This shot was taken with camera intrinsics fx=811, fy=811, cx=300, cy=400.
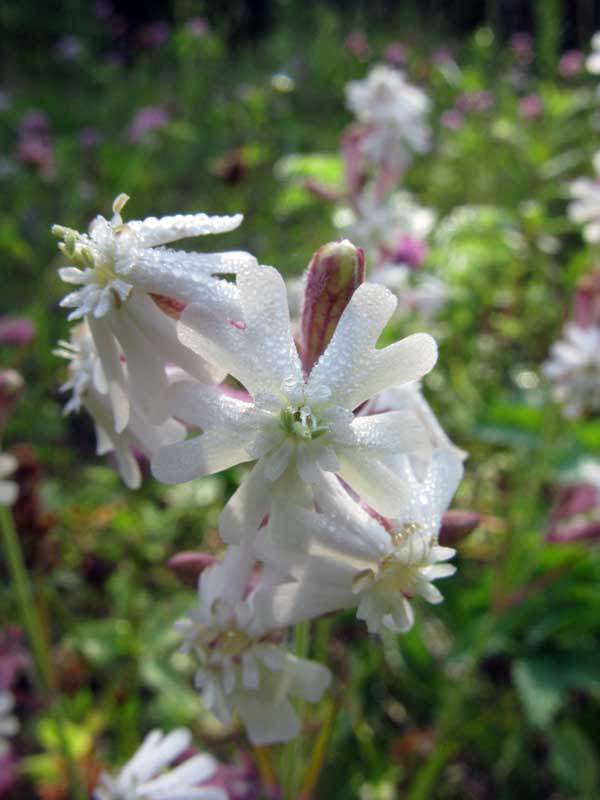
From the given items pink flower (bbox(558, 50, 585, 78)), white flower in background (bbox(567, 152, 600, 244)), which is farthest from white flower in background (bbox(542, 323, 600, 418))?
pink flower (bbox(558, 50, 585, 78))

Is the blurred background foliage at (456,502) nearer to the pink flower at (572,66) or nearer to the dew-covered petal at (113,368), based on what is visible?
the pink flower at (572,66)

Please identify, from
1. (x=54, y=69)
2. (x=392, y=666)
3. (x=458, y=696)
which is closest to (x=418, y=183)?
(x=392, y=666)

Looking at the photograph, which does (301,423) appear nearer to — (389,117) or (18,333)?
(18,333)

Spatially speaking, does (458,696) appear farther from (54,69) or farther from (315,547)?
(54,69)

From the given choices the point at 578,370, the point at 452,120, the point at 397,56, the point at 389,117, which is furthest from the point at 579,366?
the point at 397,56

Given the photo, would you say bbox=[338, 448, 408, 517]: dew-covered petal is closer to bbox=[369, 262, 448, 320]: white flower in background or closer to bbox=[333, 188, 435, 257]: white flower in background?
bbox=[369, 262, 448, 320]: white flower in background
